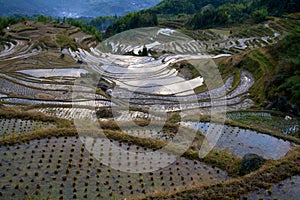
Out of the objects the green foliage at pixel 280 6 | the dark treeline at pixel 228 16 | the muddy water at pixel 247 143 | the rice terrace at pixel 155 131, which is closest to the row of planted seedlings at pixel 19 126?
the rice terrace at pixel 155 131

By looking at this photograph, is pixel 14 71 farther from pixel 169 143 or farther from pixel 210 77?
pixel 169 143

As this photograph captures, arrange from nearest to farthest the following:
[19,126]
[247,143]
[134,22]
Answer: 1. [247,143]
2. [19,126]
3. [134,22]

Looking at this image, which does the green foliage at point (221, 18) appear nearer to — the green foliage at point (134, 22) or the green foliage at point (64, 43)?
the green foliage at point (134, 22)

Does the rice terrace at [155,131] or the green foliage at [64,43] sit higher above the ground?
the green foliage at [64,43]

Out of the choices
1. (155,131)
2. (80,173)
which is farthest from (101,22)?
(80,173)

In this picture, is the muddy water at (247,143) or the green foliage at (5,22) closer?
the muddy water at (247,143)

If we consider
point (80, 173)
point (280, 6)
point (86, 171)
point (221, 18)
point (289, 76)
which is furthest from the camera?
point (221, 18)

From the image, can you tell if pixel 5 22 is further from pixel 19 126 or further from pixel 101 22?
pixel 101 22
